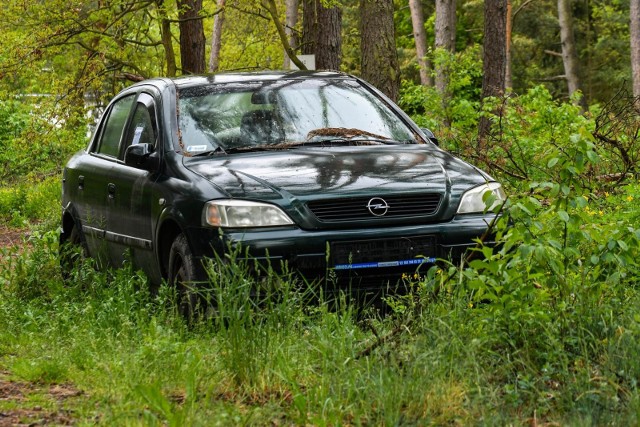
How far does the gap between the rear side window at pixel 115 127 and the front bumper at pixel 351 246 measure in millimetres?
2489

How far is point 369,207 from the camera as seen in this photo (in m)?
7.45

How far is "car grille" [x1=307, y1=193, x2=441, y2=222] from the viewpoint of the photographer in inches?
292

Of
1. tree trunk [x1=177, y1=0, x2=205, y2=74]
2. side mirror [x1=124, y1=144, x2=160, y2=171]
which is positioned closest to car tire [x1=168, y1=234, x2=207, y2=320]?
side mirror [x1=124, y1=144, x2=160, y2=171]

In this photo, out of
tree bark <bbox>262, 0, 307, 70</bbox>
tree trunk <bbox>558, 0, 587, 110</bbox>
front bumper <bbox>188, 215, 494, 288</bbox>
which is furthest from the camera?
tree trunk <bbox>558, 0, 587, 110</bbox>

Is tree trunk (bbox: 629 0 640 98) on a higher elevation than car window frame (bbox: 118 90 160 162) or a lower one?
lower

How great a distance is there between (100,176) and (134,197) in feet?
3.41

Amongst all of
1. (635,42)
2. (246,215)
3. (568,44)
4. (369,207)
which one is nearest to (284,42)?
(369,207)

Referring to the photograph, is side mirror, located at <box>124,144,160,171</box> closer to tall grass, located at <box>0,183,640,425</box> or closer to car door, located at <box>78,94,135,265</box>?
car door, located at <box>78,94,135,265</box>

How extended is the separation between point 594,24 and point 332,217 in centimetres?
A: 4701

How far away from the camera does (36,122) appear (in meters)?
17.7

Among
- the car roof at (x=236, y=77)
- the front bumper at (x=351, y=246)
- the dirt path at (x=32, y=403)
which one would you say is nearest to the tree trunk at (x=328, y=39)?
the car roof at (x=236, y=77)

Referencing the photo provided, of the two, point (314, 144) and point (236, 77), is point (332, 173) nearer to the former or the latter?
point (314, 144)

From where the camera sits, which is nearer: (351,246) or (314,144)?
(351,246)

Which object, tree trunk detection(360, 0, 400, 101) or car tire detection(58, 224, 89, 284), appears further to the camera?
tree trunk detection(360, 0, 400, 101)
